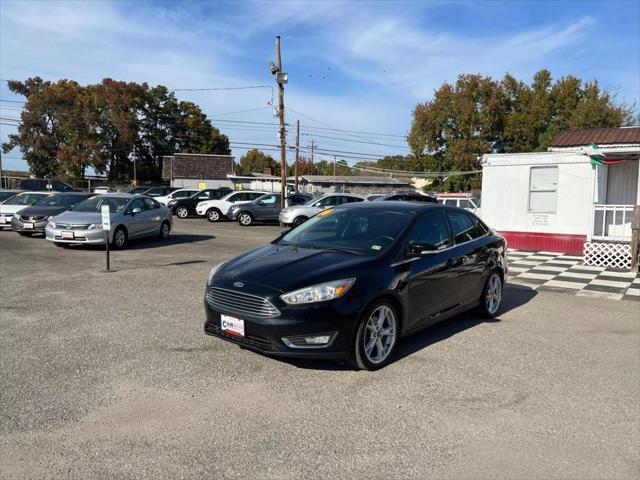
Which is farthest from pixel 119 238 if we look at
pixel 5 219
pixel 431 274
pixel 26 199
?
pixel 431 274

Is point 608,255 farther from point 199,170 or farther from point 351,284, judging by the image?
point 199,170

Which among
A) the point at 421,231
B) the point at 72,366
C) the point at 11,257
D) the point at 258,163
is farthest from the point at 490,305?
the point at 258,163

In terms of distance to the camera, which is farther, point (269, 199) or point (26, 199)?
point (269, 199)

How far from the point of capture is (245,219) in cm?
2317

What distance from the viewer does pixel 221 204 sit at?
24.2 m

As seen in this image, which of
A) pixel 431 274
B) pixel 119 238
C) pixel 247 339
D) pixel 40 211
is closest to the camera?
pixel 247 339

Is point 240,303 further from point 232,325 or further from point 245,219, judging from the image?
point 245,219

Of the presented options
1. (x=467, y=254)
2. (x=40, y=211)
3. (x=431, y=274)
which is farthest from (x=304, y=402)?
(x=40, y=211)

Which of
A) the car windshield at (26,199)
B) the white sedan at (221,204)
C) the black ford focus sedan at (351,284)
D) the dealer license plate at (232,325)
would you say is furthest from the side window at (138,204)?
the dealer license plate at (232,325)

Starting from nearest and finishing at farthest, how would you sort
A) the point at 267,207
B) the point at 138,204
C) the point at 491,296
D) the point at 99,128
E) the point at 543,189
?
the point at 491,296 < the point at 138,204 < the point at 543,189 < the point at 267,207 < the point at 99,128

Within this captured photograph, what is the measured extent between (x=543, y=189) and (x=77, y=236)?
12607mm

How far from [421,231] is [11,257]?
9.85 metres

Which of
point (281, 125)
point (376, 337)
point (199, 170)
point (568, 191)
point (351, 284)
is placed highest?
point (281, 125)

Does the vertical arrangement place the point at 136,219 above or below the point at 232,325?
above
